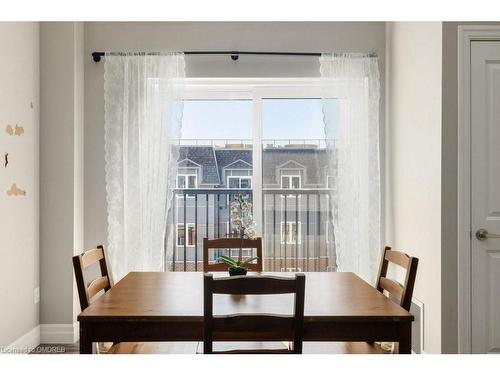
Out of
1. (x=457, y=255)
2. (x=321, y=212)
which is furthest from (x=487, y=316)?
(x=321, y=212)

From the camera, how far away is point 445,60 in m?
2.50

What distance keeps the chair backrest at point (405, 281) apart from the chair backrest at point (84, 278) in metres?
1.34

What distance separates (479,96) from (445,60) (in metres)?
0.27

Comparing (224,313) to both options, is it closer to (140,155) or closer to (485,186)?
(485,186)

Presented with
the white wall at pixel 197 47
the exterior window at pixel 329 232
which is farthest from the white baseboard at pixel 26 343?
the exterior window at pixel 329 232

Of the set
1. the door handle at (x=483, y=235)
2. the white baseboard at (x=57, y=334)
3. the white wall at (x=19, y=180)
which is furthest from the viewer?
the white baseboard at (x=57, y=334)

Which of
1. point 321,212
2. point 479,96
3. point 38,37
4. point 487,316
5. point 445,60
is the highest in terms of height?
point 38,37

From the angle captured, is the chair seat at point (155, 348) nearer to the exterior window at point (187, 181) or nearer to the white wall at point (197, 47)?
the white wall at point (197, 47)

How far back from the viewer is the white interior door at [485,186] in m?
2.48

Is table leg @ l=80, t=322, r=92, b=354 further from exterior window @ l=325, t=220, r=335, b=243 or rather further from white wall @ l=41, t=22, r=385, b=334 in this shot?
exterior window @ l=325, t=220, r=335, b=243

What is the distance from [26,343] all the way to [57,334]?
0.25 m

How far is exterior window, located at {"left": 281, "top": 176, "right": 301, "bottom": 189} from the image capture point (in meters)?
3.66

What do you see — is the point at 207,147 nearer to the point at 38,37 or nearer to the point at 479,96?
the point at 38,37

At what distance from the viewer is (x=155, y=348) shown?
6.66 feet
